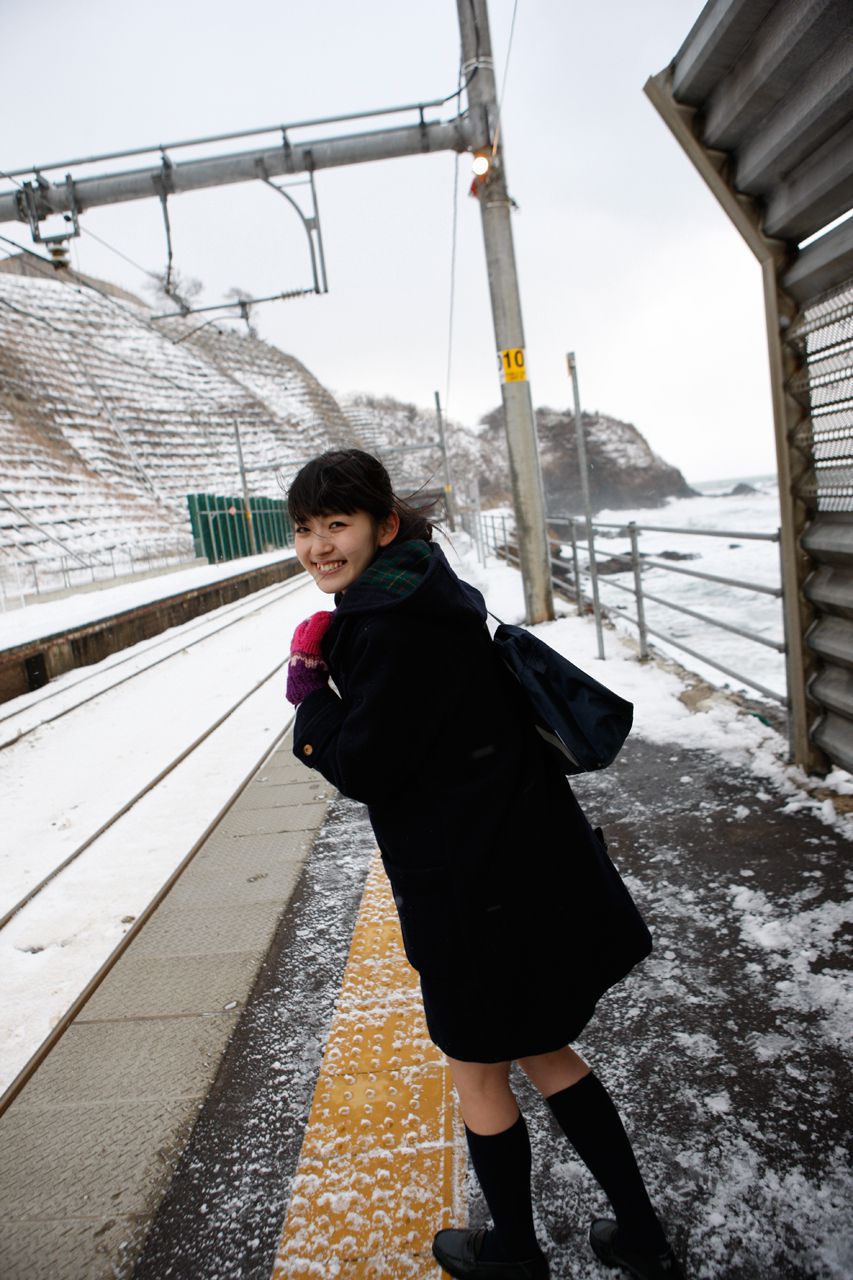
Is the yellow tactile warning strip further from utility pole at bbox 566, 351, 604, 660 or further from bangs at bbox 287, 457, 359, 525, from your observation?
utility pole at bbox 566, 351, 604, 660

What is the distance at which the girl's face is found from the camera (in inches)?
56.7

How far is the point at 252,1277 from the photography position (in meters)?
1.55

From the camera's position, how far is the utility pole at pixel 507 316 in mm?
8320

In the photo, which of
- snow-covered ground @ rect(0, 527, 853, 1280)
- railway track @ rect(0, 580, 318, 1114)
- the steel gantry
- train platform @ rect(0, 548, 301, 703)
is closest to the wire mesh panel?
snow-covered ground @ rect(0, 527, 853, 1280)

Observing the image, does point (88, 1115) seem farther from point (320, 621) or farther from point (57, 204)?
point (57, 204)

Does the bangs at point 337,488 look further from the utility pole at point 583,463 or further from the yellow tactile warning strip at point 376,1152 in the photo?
the utility pole at point 583,463

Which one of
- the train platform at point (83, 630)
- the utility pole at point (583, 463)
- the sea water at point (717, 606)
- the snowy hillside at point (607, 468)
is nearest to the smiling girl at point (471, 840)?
the sea water at point (717, 606)

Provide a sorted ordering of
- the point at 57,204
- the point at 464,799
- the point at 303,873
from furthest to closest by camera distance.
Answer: the point at 57,204
the point at 303,873
the point at 464,799

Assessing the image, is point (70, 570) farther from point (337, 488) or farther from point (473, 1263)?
point (473, 1263)

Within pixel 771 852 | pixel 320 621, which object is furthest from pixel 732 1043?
pixel 320 621

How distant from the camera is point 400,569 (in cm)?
135

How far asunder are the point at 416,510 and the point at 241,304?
9.48 metres

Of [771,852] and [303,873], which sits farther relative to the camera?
[303,873]

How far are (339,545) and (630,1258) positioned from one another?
1.39m
